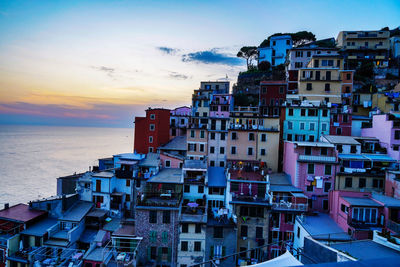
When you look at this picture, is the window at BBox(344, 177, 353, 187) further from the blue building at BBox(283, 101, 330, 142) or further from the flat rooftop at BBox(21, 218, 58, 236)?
the flat rooftop at BBox(21, 218, 58, 236)

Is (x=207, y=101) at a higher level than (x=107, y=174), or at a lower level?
higher

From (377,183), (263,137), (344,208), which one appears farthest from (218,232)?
(377,183)

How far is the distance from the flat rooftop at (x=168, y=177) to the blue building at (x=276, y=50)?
4978 cm

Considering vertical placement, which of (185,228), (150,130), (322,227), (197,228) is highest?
(150,130)

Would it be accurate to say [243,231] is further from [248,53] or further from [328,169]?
[248,53]

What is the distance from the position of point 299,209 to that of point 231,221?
760 centimetres

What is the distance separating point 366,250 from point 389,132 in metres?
23.4

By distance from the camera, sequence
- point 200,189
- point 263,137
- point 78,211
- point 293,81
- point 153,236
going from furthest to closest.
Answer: point 293,81
point 263,137
point 78,211
point 200,189
point 153,236

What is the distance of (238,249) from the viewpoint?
1022 inches

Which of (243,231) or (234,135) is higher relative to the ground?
(234,135)

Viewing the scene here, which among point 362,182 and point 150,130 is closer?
point 362,182

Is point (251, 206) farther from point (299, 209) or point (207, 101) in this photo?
point (207, 101)

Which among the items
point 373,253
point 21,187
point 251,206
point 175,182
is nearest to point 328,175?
point 251,206

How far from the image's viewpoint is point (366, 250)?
15117 mm
